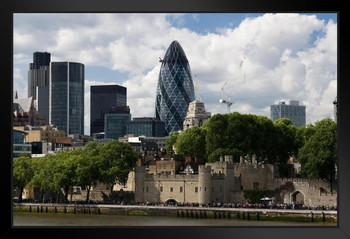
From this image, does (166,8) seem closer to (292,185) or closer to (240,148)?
(292,185)

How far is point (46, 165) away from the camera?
35.9 m

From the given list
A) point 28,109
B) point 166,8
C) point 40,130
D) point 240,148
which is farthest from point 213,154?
point 28,109

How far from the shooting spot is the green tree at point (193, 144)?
146ft

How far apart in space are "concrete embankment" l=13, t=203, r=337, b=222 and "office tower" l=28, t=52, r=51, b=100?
75494 millimetres

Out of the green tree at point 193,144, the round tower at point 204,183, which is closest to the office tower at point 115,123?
the green tree at point 193,144

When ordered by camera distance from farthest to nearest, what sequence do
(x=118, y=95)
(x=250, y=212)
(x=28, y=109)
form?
(x=118, y=95) → (x=28, y=109) → (x=250, y=212)

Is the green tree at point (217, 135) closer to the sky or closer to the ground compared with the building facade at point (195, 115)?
closer to the ground

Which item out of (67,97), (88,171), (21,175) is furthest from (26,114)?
(88,171)

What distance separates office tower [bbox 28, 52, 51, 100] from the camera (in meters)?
108

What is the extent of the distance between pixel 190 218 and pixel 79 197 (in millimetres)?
10396

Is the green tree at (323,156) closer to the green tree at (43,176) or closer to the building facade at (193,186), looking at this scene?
the building facade at (193,186)

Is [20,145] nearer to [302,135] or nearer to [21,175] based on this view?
[21,175]

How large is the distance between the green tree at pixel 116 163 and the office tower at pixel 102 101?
200 feet

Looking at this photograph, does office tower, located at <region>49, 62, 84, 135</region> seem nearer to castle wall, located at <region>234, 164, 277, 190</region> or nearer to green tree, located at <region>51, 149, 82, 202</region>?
green tree, located at <region>51, 149, 82, 202</region>
